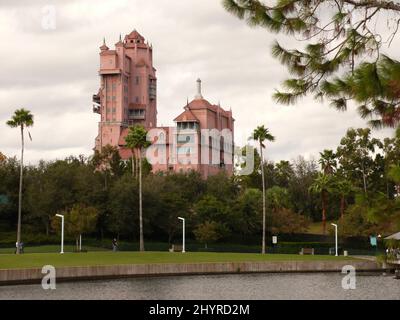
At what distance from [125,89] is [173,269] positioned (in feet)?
360

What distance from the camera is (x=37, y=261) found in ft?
166

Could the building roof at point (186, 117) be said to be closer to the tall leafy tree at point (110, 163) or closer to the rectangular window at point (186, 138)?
the rectangular window at point (186, 138)

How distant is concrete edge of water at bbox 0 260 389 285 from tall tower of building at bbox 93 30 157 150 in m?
97.4

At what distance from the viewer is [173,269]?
2060 inches

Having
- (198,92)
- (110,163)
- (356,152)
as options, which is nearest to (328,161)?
(356,152)

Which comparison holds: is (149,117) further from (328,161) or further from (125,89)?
(328,161)

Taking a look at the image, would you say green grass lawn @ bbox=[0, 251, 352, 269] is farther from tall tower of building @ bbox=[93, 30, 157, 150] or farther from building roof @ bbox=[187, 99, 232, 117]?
tall tower of building @ bbox=[93, 30, 157, 150]

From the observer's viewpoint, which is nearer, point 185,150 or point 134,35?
point 185,150

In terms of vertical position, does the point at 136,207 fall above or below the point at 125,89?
below

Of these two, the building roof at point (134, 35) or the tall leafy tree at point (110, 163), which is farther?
the building roof at point (134, 35)

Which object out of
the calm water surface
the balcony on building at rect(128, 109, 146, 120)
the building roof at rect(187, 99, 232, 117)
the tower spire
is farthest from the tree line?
the balcony on building at rect(128, 109, 146, 120)

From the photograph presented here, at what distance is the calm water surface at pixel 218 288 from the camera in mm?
37844

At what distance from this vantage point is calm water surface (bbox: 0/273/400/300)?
37844 mm

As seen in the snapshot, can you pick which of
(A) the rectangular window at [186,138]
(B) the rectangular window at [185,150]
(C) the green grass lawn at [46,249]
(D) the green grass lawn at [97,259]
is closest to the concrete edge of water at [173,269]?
(D) the green grass lawn at [97,259]
